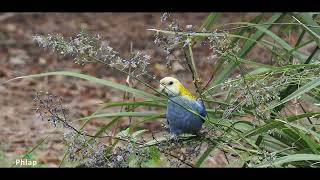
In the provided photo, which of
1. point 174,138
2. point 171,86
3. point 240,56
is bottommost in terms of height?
point 174,138

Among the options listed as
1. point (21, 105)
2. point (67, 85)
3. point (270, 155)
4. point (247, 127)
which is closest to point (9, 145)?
point (21, 105)

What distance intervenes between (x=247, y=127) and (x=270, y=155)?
20.5 inches

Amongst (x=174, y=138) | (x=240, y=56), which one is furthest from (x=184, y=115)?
(x=240, y=56)

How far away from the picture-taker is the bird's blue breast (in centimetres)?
238

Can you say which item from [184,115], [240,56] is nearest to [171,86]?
[184,115]

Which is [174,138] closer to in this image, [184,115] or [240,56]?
[184,115]

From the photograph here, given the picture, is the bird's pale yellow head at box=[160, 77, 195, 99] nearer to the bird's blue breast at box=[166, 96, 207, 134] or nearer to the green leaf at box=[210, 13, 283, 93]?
the bird's blue breast at box=[166, 96, 207, 134]

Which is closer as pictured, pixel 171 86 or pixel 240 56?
pixel 171 86

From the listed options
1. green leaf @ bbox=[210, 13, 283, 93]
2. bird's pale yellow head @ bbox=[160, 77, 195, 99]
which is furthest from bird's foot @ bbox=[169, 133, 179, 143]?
green leaf @ bbox=[210, 13, 283, 93]

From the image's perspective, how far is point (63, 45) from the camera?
224 centimetres

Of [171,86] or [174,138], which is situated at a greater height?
[171,86]

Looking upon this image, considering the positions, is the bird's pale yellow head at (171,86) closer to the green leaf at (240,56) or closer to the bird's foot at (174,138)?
the bird's foot at (174,138)

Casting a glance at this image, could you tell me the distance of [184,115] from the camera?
239 cm
